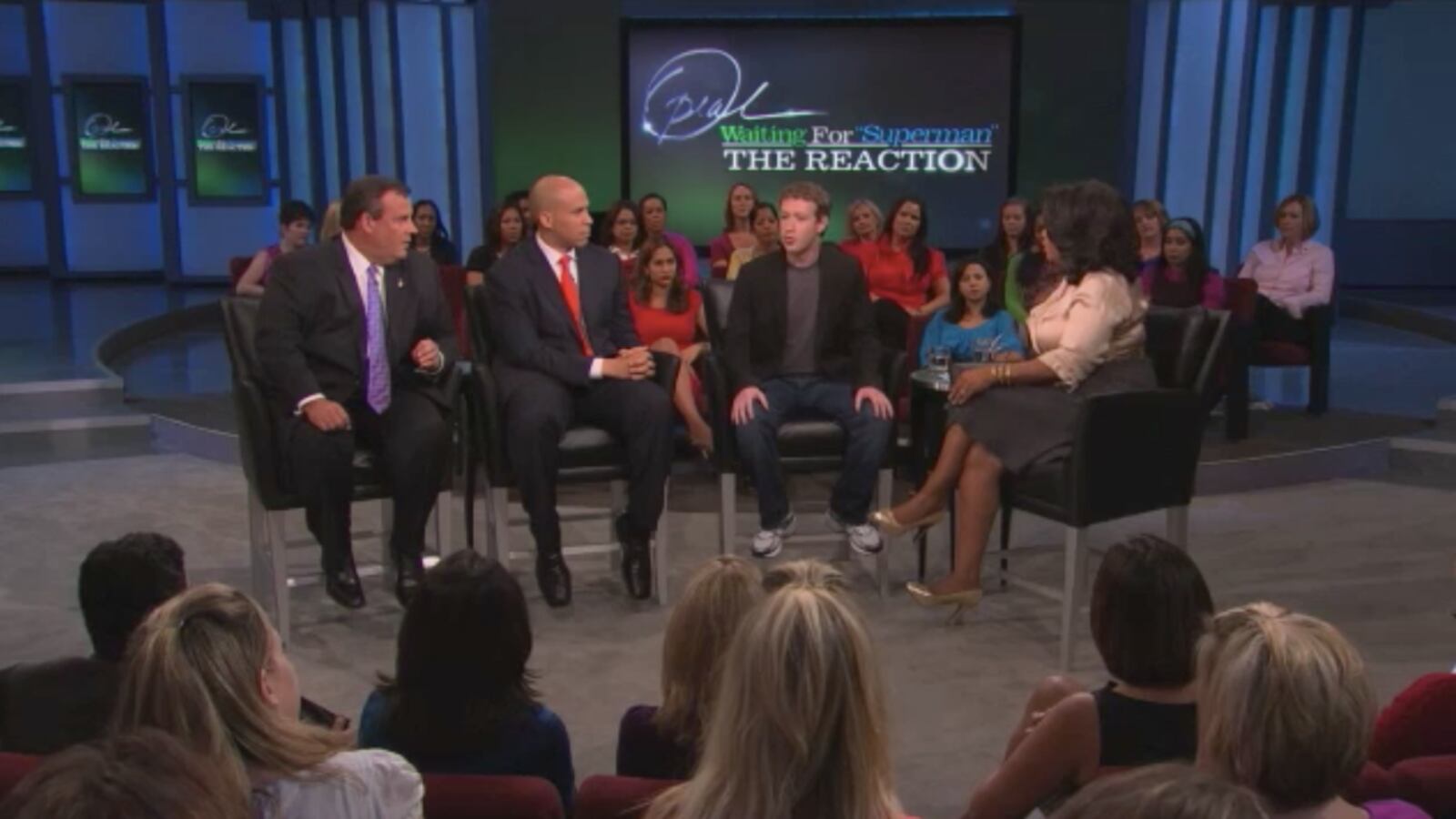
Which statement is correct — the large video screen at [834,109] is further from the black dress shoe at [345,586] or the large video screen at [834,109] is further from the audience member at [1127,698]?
the audience member at [1127,698]

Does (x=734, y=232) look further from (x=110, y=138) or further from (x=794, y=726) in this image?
(x=110, y=138)

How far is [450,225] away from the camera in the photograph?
9.34 metres

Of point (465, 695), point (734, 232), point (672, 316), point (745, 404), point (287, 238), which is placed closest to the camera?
point (465, 695)

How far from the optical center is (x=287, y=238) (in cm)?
779

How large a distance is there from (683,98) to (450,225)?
88.9 inches

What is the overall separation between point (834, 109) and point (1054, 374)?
21.6ft

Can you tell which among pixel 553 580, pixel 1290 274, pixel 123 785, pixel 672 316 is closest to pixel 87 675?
pixel 123 785

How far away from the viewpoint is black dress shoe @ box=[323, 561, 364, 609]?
4.59 metres

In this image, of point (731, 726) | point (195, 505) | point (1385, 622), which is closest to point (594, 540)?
point (195, 505)

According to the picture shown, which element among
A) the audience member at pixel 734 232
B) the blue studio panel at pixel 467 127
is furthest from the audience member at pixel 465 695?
the blue studio panel at pixel 467 127

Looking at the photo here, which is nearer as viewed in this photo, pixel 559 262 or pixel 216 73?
pixel 559 262

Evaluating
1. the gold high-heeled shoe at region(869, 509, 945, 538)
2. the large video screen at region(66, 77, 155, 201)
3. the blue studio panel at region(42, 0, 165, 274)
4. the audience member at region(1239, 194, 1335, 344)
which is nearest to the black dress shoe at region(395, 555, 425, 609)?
the gold high-heeled shoe at region(869, 509, 945, 538)

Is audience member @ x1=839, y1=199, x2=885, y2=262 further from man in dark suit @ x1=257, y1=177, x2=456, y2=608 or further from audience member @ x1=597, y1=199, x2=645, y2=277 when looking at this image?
man in dark suit @ x1=257, y1=177, x2=456, y2=608
